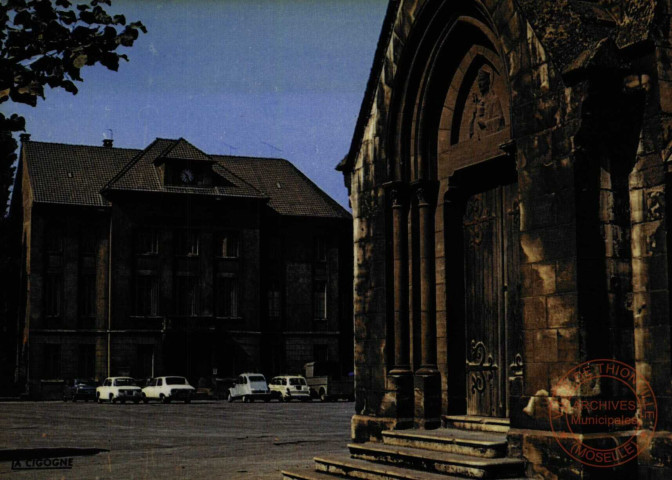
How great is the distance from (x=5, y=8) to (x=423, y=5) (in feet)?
20.7

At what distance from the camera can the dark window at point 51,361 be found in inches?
1941

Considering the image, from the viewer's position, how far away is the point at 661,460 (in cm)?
851

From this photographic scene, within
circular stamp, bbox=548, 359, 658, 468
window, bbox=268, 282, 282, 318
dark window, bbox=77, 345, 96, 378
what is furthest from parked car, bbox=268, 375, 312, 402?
circular stamp, bbox=548, 359, 658, 468

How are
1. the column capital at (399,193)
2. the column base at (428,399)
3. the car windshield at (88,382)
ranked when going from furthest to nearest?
the car windshield at (88,382) → the column capital at (399,193) → the column base at (428,399)

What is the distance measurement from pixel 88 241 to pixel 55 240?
1689 mm

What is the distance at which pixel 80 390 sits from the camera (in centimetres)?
4725

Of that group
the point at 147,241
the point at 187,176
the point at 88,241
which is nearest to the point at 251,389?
the point at 147,241

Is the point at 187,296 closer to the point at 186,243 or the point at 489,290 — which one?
the point at 186,243

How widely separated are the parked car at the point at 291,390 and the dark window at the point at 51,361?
11.9m

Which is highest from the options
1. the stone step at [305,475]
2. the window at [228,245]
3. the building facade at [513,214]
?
the window at [228,245]

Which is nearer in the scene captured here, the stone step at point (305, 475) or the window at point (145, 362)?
the stone step at point (305, 475)

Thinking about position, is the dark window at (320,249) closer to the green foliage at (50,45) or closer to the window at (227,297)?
the window at (227,297)

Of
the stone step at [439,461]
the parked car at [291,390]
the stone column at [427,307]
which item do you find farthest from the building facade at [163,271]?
the stone step at [439,461]

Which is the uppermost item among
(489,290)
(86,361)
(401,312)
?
(489,290)
